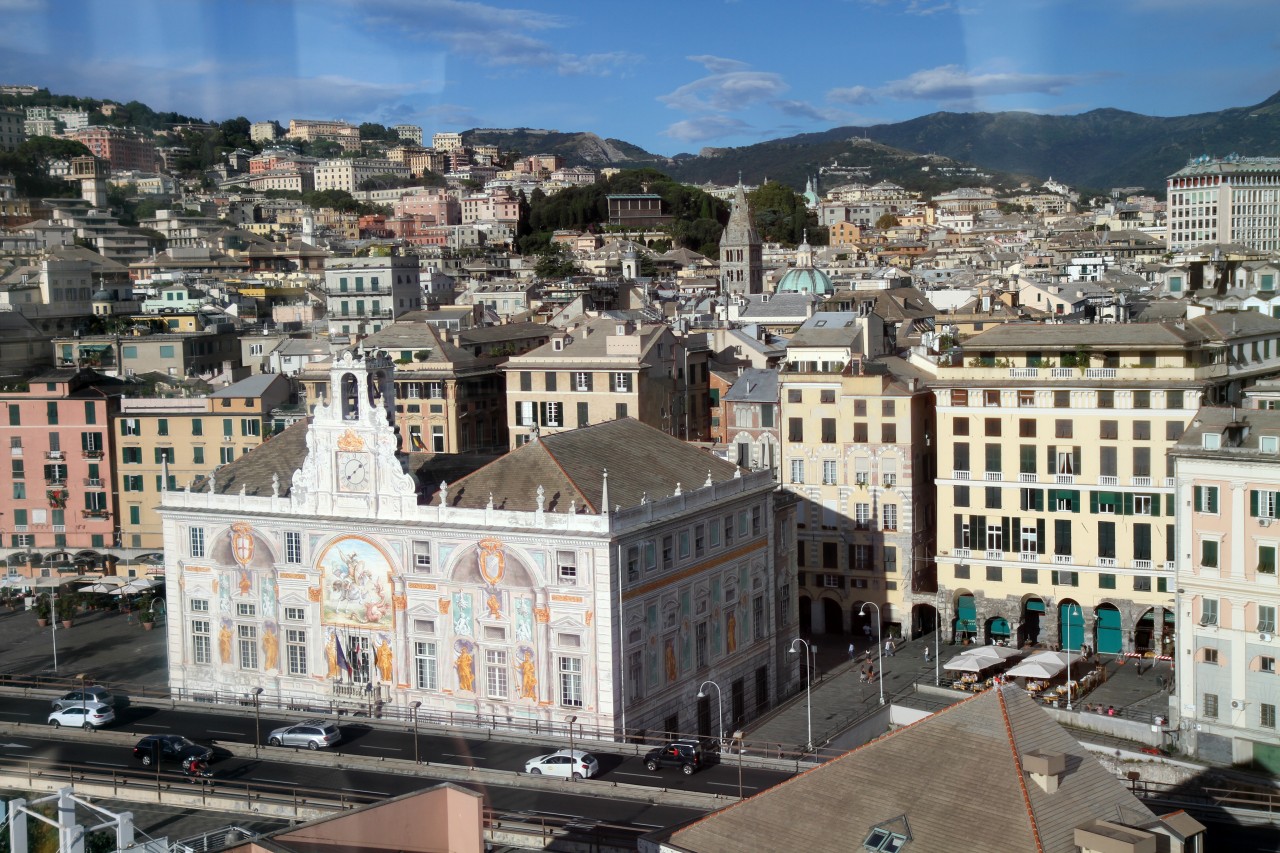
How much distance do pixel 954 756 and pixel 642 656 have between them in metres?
18.1

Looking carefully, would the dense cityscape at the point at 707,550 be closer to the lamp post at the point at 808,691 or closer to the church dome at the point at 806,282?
the lamp post at the point at 808,691

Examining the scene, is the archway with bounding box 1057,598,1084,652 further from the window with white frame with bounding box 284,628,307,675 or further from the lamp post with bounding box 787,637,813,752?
the window with white frame with bounding box 284,628,307,675

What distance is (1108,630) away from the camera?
2100 inches

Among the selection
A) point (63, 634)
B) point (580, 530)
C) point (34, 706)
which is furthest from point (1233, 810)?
point (63, 634)

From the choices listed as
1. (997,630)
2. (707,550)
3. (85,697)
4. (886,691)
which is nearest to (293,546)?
(85,697)

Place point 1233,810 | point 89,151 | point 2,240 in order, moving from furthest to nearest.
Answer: point 89,151 < point 2,240 < point 1233,810

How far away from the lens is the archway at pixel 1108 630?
5312 centimetres

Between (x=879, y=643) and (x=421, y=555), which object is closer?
(x=421, y=555)

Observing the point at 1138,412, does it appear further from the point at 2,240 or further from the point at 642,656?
the point at 2,240

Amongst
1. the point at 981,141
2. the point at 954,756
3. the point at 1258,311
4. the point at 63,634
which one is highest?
the point at 981,141

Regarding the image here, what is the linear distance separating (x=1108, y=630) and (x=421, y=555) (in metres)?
24.7

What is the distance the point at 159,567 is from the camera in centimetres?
6475

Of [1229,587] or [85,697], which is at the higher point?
[1229,587]

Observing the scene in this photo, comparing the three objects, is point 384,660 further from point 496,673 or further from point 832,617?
point 832,617
